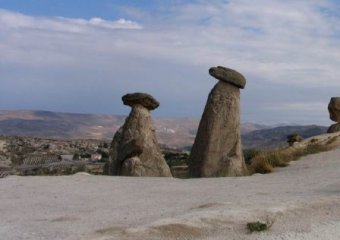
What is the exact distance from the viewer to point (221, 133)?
15633mm

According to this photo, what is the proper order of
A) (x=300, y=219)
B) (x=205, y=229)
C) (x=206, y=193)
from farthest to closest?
Result: (x=206, y=193), (x=300, y=219), (x=205, y=229)

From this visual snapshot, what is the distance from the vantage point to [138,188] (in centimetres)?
1194

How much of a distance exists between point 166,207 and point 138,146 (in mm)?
6262

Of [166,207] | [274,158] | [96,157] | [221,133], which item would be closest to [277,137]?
[96,157]

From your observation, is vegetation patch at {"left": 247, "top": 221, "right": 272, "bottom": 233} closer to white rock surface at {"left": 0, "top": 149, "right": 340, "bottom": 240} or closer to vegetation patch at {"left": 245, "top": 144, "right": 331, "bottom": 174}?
white rock surface at {"left": 0, "top": 149, "right": 340, "bottom": 240}

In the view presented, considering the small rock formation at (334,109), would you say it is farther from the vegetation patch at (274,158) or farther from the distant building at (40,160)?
the distant building at (40,160)

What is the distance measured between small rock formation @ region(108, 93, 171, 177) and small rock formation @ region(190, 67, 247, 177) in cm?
102

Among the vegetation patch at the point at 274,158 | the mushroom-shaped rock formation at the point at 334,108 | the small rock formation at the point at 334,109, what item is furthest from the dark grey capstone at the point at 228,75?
the mushroom-shaped rock formation at the point at 334,108

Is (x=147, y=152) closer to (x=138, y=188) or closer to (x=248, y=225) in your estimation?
(x=138, y=188)

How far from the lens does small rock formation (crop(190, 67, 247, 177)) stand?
1549cm

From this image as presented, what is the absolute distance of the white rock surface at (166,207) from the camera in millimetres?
7496

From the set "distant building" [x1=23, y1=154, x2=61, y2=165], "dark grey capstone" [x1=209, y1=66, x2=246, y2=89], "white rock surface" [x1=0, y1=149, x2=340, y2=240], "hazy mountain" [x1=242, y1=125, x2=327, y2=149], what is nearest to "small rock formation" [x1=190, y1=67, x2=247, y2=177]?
"dark grey capstone" [x1=209, y1=66, x2=246, y2=89]

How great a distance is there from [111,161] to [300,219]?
27.7 ft

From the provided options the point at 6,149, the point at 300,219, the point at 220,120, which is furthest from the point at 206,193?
the point at 6,149
